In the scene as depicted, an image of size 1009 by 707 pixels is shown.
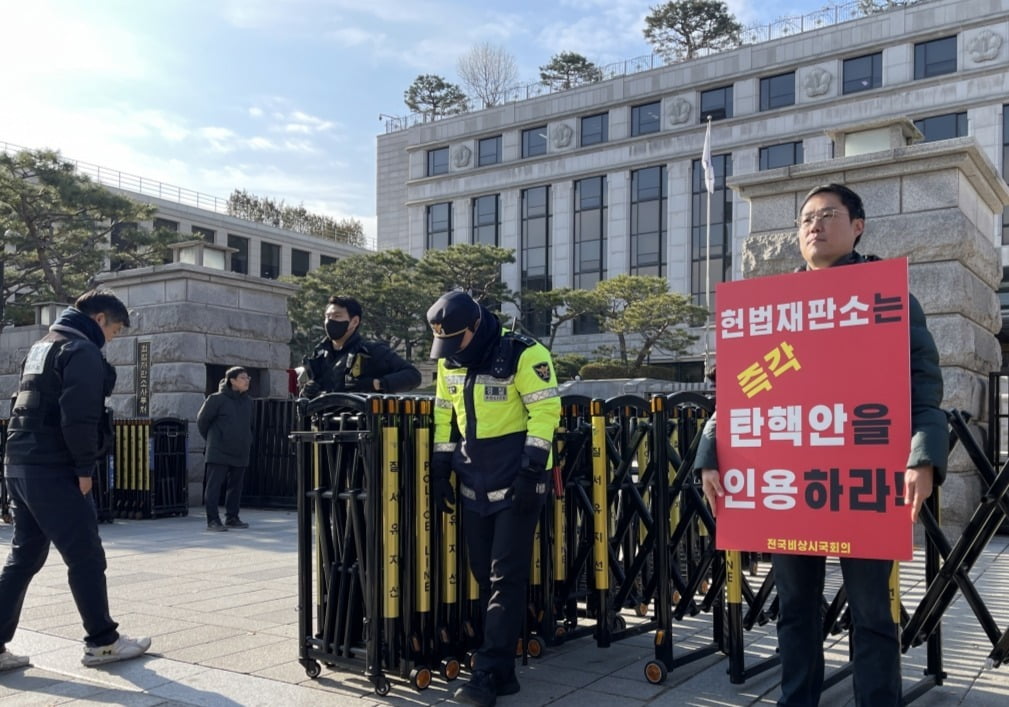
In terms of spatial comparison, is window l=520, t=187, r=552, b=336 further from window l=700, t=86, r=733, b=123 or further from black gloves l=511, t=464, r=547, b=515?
black gloves l=511, t=464, r=547, b=515

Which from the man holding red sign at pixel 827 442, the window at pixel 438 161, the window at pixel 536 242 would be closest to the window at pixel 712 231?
the window at pixel 536 242

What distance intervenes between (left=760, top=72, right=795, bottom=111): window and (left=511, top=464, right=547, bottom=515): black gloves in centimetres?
4684

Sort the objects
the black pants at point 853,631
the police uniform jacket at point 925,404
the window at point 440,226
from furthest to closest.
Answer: the window at point 440,226 → the black pants at point 853,631 → the police uniform jacket at point 925,404

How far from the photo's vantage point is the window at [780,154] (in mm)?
46438

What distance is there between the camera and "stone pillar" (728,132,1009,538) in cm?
879

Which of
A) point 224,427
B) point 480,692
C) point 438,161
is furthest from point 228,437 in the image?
point 438,161

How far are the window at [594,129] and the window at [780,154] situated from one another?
969 cm

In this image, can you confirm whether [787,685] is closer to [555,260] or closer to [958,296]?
[958,296]

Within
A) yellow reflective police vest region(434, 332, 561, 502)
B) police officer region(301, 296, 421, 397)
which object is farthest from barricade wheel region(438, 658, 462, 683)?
police officer region(301, 296, 421, 397)

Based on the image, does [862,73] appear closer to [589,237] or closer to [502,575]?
[589,237]

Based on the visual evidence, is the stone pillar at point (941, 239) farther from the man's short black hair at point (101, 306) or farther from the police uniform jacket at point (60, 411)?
the police uniform jacket at point (60, 411)

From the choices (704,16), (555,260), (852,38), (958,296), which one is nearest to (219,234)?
(555,260)

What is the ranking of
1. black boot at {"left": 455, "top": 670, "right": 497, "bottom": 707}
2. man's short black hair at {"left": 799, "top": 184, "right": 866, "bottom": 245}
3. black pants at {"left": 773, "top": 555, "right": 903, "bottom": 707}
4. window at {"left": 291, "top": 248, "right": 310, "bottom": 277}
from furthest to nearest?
1. window at {"left": 291, "top": 248, "right": 310, "bottom": 277}
2. black boot at {"left": 455, "top": 670, "right": 497, "bottom": 707}
3. man's short black hair at {"left": 799, "top": 184, "right": 866, "bottom": 245}
4. black pants at {"left": 773, "top": 555, "right": 903, "bottom": 707}

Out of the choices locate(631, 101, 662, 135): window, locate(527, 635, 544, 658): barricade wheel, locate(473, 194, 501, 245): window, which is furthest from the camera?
locate(473, 194, 501, 245): window
